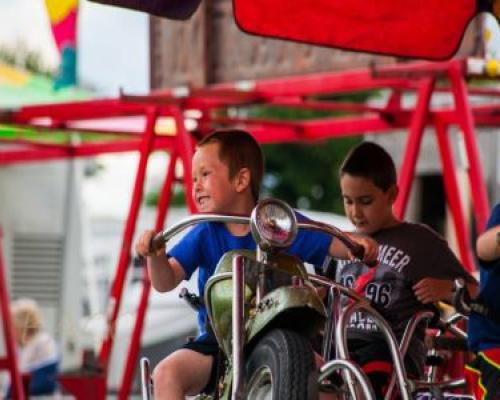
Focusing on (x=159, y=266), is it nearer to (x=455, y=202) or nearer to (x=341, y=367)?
(x=341, y=367)

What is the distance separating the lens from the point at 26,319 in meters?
13.1

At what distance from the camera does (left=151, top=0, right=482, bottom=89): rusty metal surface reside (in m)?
9.08

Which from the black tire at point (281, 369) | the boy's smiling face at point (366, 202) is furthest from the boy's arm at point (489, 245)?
the boy's smiling face at point (366, 202)

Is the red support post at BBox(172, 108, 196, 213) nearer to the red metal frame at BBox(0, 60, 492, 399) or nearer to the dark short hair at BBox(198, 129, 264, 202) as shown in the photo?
the red metal frame at BBox(0, 60, 492, 399)

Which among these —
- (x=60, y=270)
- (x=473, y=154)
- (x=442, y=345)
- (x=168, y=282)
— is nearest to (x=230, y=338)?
(x=168, y=282)

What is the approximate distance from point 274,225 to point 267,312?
28 cm

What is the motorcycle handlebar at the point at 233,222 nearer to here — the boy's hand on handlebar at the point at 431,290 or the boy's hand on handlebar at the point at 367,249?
the boy's hand on handlebar at the point at 367,249

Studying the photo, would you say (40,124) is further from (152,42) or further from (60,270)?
(60,270)

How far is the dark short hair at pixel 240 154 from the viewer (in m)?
5.34

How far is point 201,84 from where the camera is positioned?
9414 millimetres

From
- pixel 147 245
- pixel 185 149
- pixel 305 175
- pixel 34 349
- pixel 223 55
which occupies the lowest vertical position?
pixel 305 175

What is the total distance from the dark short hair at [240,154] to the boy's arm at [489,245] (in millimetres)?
1020

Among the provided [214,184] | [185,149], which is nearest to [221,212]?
[214,184]

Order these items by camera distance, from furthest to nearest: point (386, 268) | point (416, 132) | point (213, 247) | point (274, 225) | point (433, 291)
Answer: point (416, 132)
point (386, 268)
point (433, 291)
point (213, 247)
point (274, 225)
